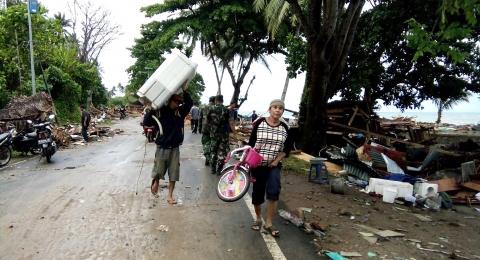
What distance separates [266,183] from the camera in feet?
17.7

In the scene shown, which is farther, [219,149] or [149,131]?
[219,149]

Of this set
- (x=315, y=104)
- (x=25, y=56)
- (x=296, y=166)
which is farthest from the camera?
(x=25, y=56)

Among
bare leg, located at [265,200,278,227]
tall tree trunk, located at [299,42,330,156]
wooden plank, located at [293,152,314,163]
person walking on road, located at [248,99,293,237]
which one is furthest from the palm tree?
bare leg, located at [265,200,278,227]

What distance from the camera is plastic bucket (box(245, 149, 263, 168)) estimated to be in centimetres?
518

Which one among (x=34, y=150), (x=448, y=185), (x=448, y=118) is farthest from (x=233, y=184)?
(x=448, y=118)

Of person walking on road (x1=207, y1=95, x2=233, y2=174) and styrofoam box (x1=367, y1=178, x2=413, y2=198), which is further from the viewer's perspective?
person walking on road (x1=207, y1=95, x2=233, y2=174)

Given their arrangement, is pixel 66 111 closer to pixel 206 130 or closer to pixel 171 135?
pixel 206 130

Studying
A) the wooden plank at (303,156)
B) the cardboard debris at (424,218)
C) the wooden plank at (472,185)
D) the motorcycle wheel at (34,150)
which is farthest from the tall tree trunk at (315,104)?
the motorcycle wheel at (34,150)

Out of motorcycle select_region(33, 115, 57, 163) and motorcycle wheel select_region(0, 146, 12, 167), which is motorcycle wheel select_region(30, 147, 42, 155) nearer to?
motorcycle select_region(33, 115, 57, 163)

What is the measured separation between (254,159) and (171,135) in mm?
1649

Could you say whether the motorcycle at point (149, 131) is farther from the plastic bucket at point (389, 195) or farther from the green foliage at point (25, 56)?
the green foliage at point (25, 56)

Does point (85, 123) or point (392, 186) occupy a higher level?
point (85, 123)

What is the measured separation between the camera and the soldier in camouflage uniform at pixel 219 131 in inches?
370

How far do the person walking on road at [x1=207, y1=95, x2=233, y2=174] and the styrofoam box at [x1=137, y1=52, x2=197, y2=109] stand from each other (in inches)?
134
